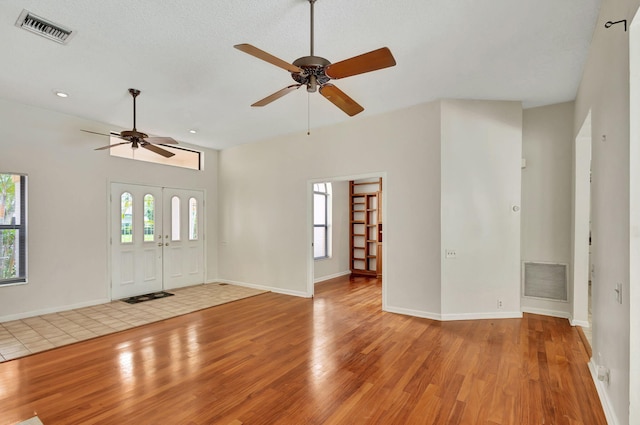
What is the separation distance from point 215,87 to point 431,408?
4028mm

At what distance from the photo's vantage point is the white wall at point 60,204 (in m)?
4.59

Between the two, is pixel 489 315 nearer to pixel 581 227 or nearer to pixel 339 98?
pixel 581 227

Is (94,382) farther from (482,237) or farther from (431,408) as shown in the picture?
(482,237)

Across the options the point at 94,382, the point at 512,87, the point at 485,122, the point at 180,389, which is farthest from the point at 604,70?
the point at 94,382

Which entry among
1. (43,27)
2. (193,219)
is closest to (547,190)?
(43,27)

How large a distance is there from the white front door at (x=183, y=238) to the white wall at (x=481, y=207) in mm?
5025

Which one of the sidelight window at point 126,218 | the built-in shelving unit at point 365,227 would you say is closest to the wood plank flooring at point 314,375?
the sidelight window at point 126,218

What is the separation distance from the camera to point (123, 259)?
18.9 ft

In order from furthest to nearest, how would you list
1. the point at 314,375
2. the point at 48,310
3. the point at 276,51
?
1. the point at 48,310
2. the point at 276,51
3. the point at 314,375

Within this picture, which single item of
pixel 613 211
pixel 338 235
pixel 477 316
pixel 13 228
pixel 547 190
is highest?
pixel 547 190

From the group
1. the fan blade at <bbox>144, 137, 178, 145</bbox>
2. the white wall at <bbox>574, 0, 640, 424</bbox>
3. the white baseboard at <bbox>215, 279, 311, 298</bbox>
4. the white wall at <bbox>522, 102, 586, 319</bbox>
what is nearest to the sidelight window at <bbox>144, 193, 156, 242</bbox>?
the white baseboard at <bbox>215, 279, 311, 298</bbox>

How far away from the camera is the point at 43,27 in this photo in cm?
276

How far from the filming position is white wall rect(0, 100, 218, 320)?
4.59 m

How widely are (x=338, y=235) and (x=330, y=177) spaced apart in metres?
2.68
